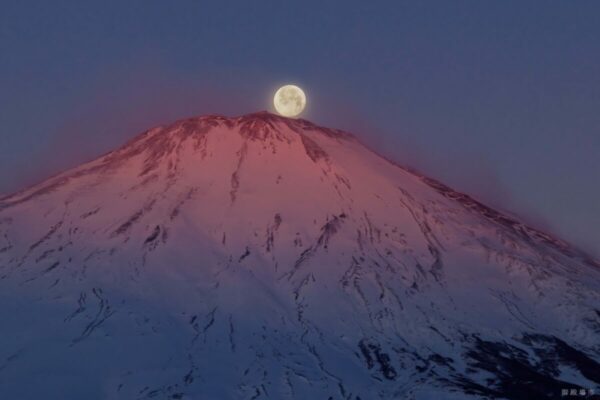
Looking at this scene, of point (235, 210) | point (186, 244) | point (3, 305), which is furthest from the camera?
point (235, 210)

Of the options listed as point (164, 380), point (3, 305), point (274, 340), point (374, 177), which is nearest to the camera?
point (164, 380)

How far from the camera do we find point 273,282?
86.4m

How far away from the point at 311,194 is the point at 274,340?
2705 cm

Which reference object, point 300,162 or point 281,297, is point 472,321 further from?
point 300,162

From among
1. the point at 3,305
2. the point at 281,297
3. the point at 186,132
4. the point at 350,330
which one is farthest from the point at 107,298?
the point at 186,132

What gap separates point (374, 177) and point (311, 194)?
10360 mm

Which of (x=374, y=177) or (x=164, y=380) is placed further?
(x=374, y=177)

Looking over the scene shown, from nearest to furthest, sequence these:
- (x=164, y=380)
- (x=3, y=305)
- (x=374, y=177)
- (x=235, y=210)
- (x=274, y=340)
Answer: (x=164, y=380)
(x=274, y=340)
(x=3, y=305)
(x=235, y=210)
(x=374, y=177)

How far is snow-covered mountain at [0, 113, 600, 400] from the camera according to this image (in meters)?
72.3

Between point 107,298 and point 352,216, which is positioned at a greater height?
point 352,216

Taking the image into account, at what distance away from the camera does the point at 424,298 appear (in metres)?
87.3

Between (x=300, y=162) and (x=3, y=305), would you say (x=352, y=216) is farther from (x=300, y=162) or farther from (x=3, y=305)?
(x=3, y=305)

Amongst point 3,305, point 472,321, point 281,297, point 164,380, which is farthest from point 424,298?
point 3,305

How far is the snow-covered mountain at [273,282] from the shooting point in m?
72.3
